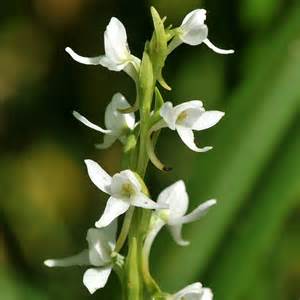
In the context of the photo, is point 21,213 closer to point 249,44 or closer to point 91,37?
point 91,37

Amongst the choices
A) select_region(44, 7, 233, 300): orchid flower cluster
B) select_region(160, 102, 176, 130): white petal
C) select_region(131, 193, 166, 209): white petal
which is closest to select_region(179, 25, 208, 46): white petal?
select_region(44, 7, 233, 300): orchid flower cluster

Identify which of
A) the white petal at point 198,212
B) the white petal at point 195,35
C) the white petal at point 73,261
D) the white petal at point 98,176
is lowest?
the white petal at point 73,261

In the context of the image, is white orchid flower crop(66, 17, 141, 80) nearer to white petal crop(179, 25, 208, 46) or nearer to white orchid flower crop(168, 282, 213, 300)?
white petal crop(179, 25, 208, 46)

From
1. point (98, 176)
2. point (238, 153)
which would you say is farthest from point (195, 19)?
point (238, 153)

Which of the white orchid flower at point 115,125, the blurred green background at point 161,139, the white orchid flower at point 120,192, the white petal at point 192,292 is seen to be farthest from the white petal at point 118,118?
the blurred green background at point 161,139

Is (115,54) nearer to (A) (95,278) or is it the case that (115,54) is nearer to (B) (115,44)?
(B) (115,44)

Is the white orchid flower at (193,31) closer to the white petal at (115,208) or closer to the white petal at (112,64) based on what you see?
the white petal at (112,64)

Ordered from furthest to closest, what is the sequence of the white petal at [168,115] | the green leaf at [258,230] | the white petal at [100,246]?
the green leaf at [258,230]
the white petal at [100,246]
the white petal at [168,115]
